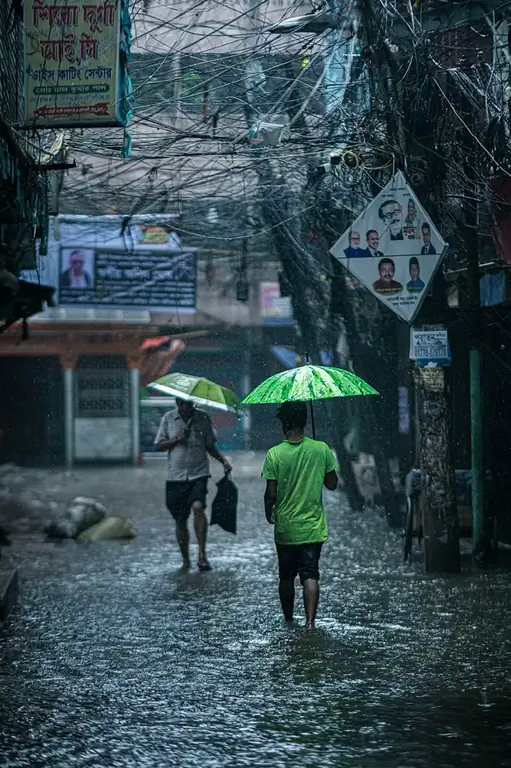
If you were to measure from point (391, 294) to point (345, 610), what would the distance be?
10.5 ft

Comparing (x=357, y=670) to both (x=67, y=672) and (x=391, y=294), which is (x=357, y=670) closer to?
(x=67, y=672)

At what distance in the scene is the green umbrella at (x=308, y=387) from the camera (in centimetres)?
846

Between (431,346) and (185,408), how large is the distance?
8.94ft

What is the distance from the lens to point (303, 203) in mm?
16547

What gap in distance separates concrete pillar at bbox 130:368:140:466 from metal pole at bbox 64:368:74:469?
177 centimetres

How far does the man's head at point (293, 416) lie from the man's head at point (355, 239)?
9.82 feet

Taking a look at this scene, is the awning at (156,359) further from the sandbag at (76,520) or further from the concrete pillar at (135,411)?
the sandbag at (76,520)

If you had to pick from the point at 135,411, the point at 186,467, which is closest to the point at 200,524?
the point at 186,467

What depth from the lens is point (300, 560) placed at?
855 centimetres

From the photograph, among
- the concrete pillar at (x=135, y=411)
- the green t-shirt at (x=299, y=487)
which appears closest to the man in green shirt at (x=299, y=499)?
the green t-shirt at (x=299, y=487)

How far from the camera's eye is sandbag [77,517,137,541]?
48.9ft

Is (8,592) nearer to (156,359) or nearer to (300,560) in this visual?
(300,560)

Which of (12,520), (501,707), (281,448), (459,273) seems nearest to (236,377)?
(12,520)

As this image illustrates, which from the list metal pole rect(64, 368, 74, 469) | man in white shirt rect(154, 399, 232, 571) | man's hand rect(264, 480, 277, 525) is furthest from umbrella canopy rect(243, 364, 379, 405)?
metal pole rect(64, 368, 74, 469)
